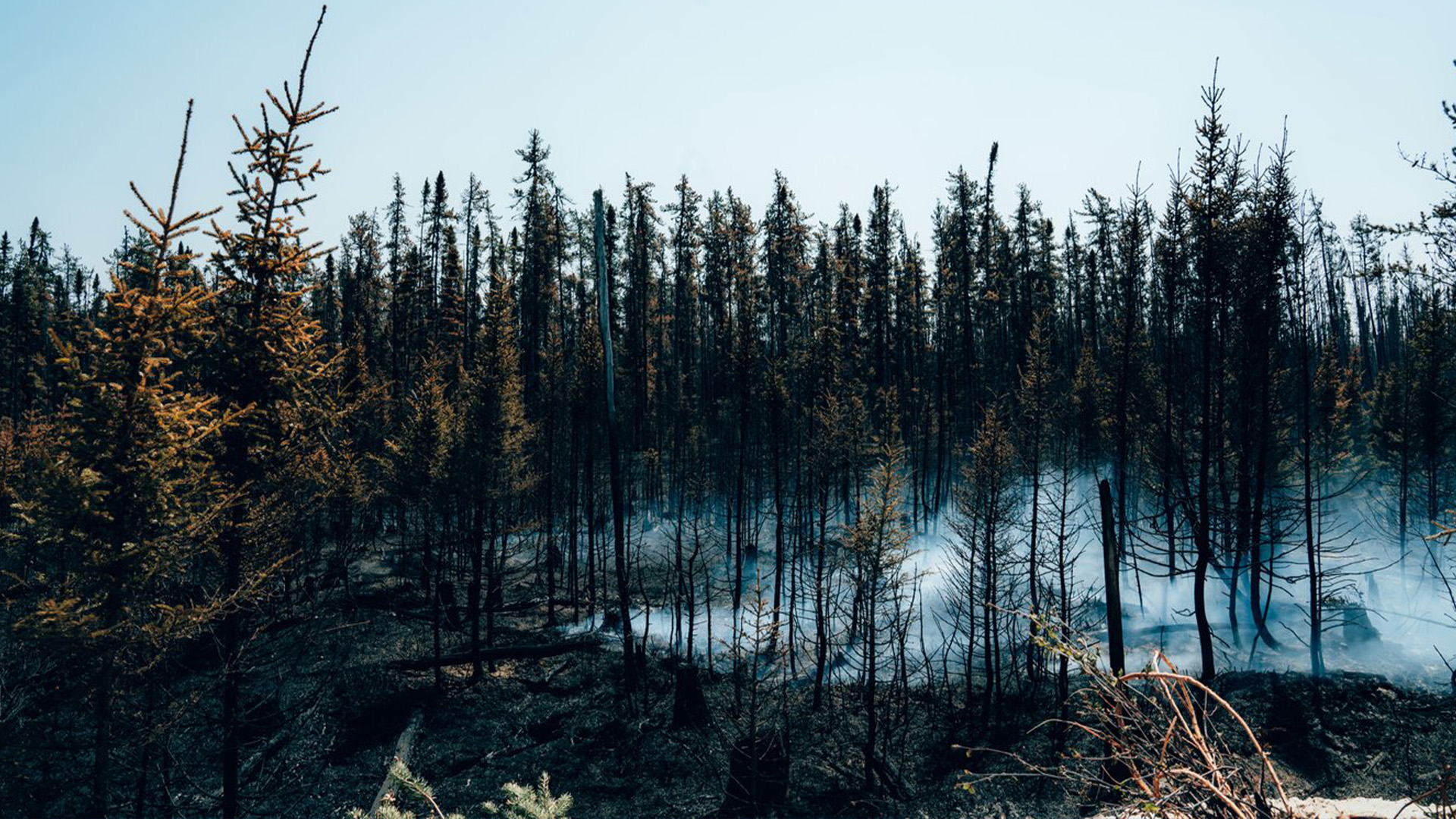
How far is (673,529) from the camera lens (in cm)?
4041

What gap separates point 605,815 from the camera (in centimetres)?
1662

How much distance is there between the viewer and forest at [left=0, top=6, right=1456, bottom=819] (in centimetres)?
1088

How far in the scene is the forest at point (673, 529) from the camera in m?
10.9

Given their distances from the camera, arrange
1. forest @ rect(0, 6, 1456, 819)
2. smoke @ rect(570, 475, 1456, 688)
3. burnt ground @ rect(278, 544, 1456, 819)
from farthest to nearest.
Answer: smoke @ rect(570, 475, 1456, 688)
burnt ground @ rect(278, 544, 1456, 819)
forest @ rect(0, 6, 1456, 819)

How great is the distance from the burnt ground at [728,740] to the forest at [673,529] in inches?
6.3

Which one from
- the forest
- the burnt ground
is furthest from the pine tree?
the burnt ground

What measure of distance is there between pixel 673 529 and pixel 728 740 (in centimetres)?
2003

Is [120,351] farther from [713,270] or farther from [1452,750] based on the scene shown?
[713,270]

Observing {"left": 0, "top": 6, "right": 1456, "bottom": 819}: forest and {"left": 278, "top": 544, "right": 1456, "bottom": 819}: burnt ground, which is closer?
{"left": 0, "top": 6, "right": 1456, "bottom": 819}: forest

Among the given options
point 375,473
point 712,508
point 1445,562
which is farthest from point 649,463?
point 1445,562

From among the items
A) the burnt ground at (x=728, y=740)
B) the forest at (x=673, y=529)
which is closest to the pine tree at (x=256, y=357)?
the forest at (x=673, y=529)

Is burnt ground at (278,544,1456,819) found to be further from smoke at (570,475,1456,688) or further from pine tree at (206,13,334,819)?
pine tree at (206,13,334,819)

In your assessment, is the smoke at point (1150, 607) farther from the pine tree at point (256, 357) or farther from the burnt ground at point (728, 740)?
the pine tree at point (256, 357)

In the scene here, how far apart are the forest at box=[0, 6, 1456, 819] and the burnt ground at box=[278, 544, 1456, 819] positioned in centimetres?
16
